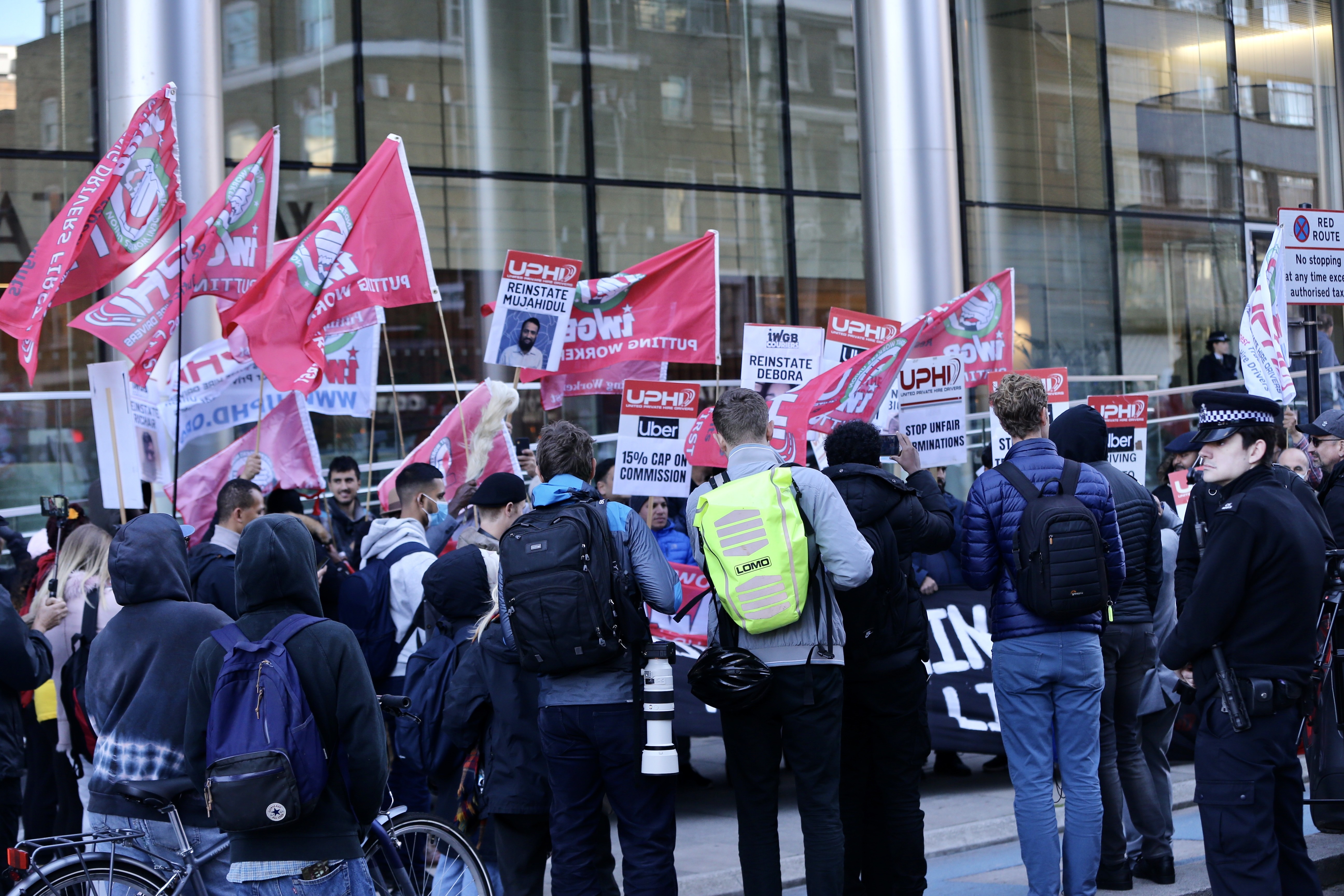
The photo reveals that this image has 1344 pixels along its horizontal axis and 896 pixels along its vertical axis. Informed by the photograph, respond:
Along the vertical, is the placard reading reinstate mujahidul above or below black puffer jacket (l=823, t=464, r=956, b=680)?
above

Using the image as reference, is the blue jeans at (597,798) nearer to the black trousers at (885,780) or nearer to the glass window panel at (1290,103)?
the black trousers at (885,780)

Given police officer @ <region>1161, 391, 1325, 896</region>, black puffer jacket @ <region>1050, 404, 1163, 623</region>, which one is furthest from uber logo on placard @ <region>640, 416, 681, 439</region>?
police officer @ <region>1161, 391, 1325, 896</region>

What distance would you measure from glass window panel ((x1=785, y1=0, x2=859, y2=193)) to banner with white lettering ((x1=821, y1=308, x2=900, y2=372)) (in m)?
9.06

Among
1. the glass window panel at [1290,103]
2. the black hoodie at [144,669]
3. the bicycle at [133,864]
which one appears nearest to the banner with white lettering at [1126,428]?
the bicycle at [133,864]

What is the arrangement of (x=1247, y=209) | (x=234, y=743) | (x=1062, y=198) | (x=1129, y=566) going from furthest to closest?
(x=1247, y=209) < (x=1062, y=198) < (x=1129, y=566) < (x=234, y=743)

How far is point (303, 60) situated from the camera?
48.3ft

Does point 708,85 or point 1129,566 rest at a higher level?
point 708,85

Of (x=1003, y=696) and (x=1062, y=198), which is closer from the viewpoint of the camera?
(x=1003, y=696)

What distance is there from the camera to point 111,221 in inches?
308

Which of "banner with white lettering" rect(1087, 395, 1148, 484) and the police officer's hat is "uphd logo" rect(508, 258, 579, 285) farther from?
the police officer's hat

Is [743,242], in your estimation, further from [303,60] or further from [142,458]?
[142,458]

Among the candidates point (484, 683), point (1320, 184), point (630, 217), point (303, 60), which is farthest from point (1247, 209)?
point (484, 683)

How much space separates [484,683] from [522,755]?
0.34m

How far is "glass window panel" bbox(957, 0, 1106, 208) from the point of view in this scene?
63.5ft
